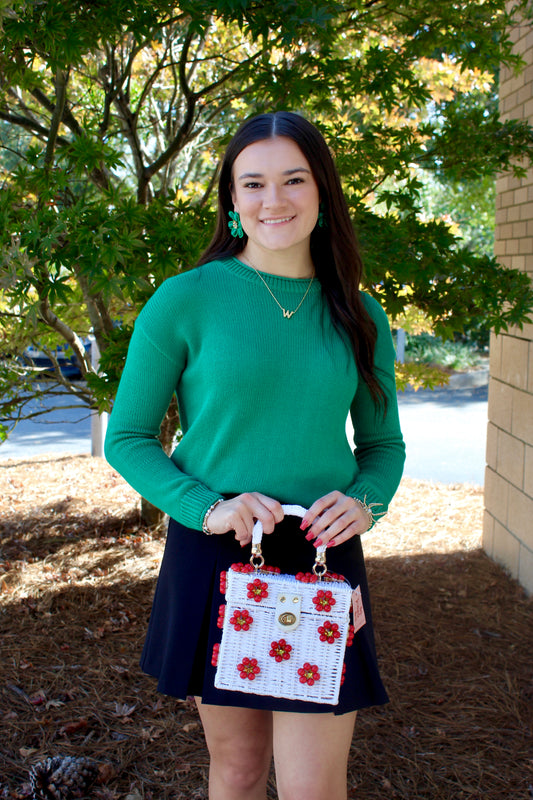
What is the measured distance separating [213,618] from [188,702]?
5.98ft

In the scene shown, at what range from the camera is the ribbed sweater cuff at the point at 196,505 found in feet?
5.04

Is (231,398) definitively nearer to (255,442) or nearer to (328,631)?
(255,442)

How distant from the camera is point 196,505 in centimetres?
154

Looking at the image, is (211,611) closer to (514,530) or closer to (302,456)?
(302,456)

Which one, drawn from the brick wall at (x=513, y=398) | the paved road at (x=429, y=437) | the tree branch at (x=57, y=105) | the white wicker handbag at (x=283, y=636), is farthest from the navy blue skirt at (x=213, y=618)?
the paved road at (x=429, y=437)

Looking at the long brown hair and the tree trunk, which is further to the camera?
the tree trunk

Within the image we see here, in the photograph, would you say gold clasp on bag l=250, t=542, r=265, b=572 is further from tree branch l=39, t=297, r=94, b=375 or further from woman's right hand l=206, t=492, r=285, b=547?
tree branch l=39, t=297, r=94, b=375

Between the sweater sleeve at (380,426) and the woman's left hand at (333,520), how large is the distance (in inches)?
6.7

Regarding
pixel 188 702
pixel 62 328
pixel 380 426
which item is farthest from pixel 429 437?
pixel 380 426

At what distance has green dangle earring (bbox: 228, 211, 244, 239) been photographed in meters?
1.80

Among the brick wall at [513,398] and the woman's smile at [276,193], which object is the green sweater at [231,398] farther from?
the brick wall at [513,398]

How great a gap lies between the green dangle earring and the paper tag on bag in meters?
0.88

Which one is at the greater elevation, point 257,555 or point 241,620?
point 257,555

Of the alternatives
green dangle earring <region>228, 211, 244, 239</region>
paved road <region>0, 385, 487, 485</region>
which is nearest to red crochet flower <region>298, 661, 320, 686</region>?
green dangle earring <region>228, 211, 244, 239</region>
